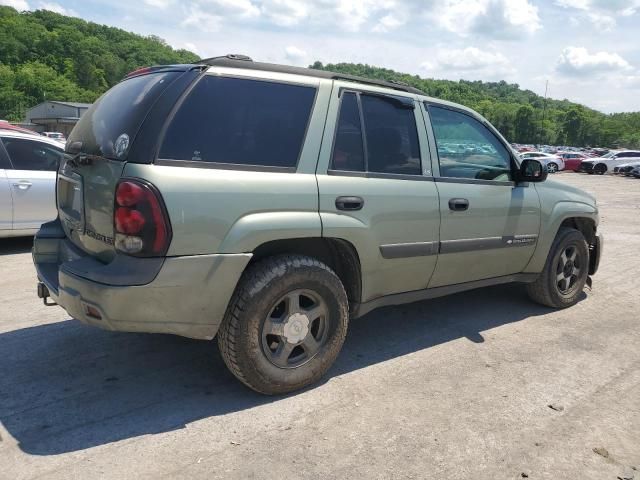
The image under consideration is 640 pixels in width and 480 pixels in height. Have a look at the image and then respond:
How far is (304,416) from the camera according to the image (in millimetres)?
3090

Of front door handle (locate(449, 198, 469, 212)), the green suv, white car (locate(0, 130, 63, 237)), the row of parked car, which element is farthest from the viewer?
the row of parked car

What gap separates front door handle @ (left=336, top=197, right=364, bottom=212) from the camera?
3.33 metres

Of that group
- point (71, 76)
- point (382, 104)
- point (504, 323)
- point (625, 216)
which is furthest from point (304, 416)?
point (71, 76)

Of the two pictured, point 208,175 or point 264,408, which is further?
point 264,408

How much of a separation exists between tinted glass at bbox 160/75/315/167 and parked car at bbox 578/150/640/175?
3953 cm

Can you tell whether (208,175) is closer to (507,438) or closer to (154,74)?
(154,74)

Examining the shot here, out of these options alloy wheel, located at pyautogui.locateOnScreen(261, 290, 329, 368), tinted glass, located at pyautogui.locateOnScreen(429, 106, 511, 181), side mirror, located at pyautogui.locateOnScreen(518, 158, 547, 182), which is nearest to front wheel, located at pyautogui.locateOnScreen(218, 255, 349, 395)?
alloy wheel, located at pyautogui.locateOnScreen(261, 290, 329, 368)

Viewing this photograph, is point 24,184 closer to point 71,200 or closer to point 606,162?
point 71,200

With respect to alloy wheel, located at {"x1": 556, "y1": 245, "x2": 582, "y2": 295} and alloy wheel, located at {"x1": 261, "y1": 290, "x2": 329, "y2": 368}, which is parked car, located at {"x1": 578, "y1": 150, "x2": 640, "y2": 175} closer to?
alloy wheel, located at {"x1": 556, "y1": 245, "x2": 582, "y2": 295}

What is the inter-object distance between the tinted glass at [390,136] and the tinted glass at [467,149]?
10.3 inches

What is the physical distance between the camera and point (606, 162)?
37.5m

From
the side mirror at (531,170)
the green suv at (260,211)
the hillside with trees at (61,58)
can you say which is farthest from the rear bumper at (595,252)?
the hillside with trees at (61,58)

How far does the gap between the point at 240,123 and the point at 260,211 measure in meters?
0.51

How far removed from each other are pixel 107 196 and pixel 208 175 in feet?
1.77
